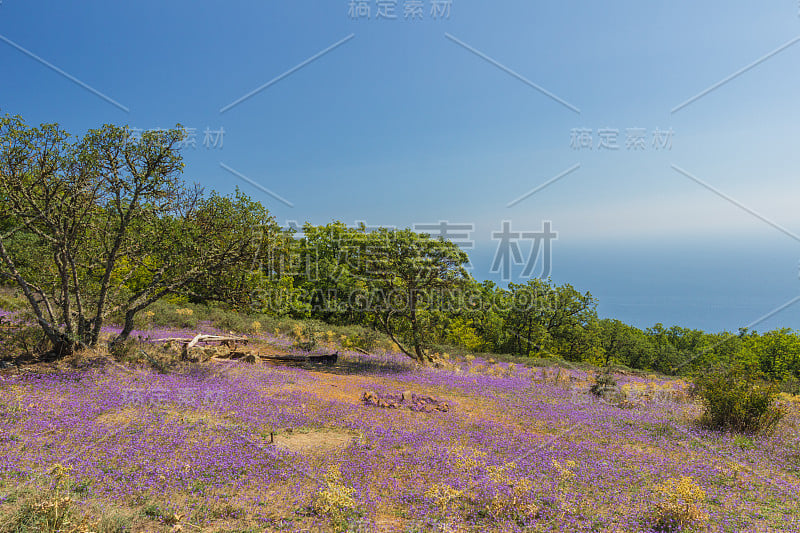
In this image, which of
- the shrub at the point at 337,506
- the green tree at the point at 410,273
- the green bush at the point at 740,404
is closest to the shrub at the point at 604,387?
the green bush at the point at 740,404

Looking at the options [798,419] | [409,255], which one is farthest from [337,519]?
[798,419]

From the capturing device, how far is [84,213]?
10.8 meters

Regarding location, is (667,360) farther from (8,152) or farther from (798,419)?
(8,152)

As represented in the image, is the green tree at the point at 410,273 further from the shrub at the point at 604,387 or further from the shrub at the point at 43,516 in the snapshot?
the shrub at the point at 43,516

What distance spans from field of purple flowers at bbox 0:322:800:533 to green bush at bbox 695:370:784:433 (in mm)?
508

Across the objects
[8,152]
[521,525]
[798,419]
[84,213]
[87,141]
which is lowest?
[521,525]

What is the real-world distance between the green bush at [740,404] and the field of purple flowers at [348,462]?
51 centimetres

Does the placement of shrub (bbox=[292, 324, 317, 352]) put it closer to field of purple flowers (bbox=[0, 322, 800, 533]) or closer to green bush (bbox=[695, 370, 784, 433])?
field of purple flowers (bbox=[0, 322, 800, 533])

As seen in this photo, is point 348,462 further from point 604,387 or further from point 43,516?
point 604,387

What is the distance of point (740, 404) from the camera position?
10.7 m

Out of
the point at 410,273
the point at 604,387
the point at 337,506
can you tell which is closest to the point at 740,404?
the point at 604,387

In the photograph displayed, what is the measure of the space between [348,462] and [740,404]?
11.2 meters

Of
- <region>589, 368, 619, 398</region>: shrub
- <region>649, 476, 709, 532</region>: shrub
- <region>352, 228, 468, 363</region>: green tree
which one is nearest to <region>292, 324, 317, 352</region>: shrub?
<region>352, 228, 468, 363</region>: green tree

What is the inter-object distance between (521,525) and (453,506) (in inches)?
42.2
